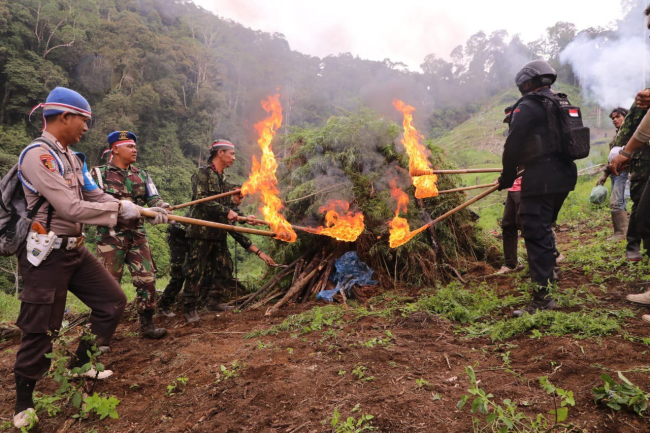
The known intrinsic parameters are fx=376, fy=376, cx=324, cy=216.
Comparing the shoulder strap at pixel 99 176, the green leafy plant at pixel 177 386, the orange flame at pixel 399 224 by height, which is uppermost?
the shoulder strap at pixel 99 176

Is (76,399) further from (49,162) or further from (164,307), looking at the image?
(164,307)

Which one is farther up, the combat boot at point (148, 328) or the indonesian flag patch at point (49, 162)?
the indonesian flag patch at point (49, 162)

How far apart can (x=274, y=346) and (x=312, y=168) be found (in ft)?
11.1

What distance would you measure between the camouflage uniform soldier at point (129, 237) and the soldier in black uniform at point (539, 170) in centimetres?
399

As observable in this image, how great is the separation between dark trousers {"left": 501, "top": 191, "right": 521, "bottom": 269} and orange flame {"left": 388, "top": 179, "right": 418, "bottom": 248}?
1.37m

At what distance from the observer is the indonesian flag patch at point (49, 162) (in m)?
2.66

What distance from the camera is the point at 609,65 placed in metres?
33.2

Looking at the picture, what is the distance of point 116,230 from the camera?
426cm

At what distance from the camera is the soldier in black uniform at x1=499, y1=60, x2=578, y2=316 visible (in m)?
3.69

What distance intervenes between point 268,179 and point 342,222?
52.3 inches

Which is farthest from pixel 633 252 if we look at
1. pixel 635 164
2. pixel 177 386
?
pixel 177 386

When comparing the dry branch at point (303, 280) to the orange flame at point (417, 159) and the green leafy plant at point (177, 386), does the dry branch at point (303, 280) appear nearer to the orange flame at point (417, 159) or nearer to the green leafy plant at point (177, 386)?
the orange flame at point (417, 159)

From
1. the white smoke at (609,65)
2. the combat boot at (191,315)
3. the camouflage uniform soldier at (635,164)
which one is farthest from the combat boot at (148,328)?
the white smoke at (609,65)

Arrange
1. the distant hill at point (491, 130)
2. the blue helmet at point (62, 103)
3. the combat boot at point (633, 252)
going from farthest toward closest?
the distant hill at point (491, 130), the combat boot at point (633, 252), the blue helmet at point (62, 103)
